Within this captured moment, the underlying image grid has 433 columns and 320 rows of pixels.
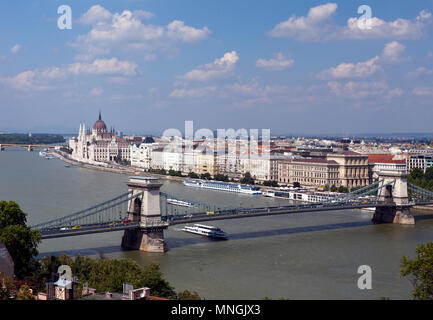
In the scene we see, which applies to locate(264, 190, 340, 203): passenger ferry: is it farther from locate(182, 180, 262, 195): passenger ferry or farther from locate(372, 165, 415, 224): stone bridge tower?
locate(372, 165, 415, 224): stone bridge tower

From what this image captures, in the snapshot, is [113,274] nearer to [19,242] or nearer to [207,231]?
[19,242]

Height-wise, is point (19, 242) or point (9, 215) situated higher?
point (9, 215)

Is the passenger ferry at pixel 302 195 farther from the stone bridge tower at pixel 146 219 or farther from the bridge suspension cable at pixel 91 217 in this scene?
the stone bridge tower at pixel 146 219

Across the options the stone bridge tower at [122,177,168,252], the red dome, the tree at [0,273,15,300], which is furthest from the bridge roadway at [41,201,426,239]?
the red dome

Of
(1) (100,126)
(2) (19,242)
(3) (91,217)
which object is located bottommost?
(3) (91,217)

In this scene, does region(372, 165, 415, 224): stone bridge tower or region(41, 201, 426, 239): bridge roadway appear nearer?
region(41, 201, 426, 239): bridge roadway

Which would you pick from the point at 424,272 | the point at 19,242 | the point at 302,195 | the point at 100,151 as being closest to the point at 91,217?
the point at 19,242

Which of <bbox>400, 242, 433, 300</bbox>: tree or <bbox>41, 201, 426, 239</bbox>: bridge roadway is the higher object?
<bbox>400, 242, 433, 300</bbox>: tree

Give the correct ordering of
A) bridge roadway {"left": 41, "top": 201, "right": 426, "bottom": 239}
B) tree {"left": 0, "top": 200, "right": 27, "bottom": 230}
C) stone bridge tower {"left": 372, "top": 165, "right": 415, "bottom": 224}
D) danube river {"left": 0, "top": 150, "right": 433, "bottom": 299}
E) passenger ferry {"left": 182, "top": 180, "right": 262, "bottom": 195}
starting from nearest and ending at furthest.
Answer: danube river {"left": 0, "top": 150, "right": 433, "bottom": 299}
tree {"left": 0, "top": 200, "right": 27, "bottom": 230}
bridge roadway {"left": 41, "top": 201, "right": 426, "bottom": 239}
stone bridge tower {"left": 372, "top": 165, "right": 415, "bottom": 224}
passenger ferry {"left": 182, "top": 180, "right": 262, "bottom": 195}
